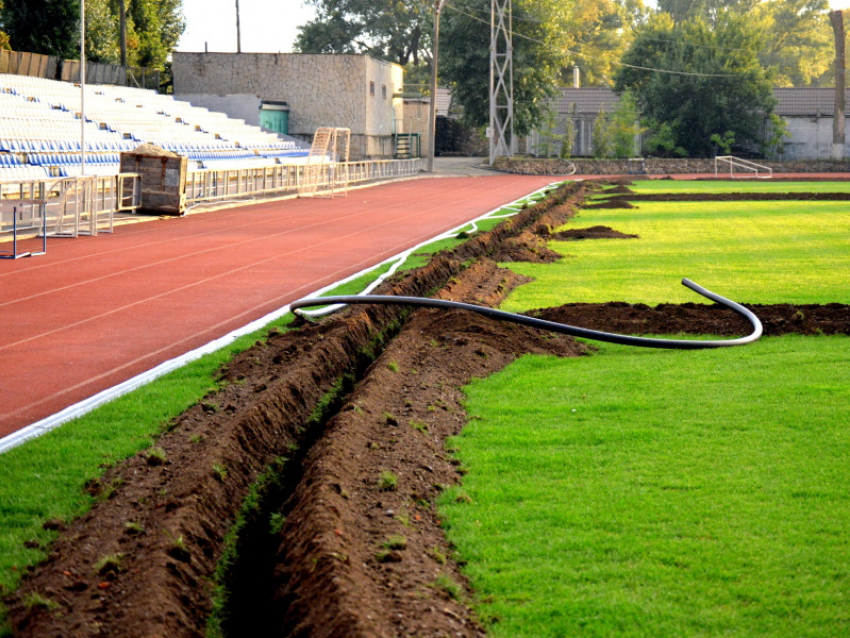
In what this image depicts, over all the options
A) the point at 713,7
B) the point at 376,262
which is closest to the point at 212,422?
the point at 376,262

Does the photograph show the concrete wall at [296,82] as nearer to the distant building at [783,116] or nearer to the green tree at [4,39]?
the green tree at [4,39]

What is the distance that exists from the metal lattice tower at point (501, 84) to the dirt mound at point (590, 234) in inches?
1599

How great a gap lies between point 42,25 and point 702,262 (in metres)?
36.7

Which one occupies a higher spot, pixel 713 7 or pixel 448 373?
pixel 713 7

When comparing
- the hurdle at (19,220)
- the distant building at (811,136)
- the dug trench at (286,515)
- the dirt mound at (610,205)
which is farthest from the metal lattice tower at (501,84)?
the dug trench at (286,515)

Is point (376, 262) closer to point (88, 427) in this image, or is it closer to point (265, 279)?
point (265, 279)

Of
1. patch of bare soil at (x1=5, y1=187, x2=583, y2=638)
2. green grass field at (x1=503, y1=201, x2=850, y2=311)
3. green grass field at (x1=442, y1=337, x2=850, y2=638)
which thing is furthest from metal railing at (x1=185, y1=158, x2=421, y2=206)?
green grass field at (x1=442, y1=337, x2=850, y2=638)

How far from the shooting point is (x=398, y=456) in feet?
21.1

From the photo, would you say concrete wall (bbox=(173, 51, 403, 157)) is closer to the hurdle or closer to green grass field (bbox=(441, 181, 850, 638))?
the hurdle

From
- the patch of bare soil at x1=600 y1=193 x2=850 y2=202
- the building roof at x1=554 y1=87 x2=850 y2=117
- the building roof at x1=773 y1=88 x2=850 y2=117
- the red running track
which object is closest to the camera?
the red running track

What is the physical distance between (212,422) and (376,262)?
1029 centimetres

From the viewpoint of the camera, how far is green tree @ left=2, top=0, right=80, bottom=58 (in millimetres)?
44156

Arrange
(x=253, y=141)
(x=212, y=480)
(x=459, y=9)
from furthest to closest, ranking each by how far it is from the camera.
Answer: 1. (x=459, y=9)
2. (x=253, y=141)
3. (x=212, y=480)

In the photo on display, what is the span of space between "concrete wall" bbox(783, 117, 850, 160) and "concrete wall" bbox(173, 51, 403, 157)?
94.1 feet
